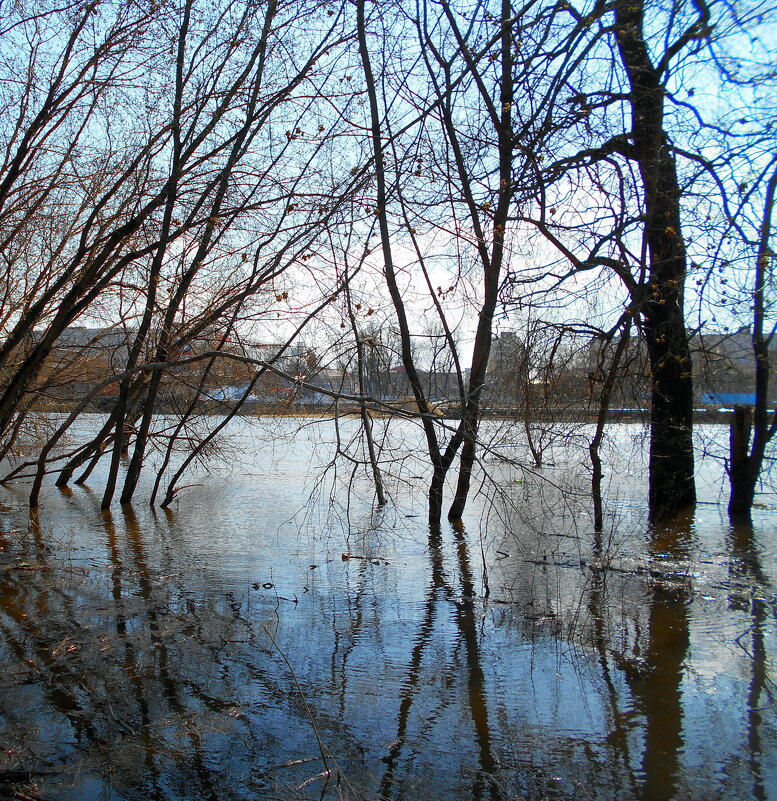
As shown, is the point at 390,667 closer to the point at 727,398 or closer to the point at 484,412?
the point at 484,412

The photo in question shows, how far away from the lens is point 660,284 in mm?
8680

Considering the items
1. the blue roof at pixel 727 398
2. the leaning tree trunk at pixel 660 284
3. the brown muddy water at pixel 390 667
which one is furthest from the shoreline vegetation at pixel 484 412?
the brown muddy water at pixel 390 667

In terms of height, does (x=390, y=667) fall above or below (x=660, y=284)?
below

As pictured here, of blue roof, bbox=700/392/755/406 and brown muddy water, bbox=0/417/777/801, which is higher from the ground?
blue roof, bbox=700/392/755/406

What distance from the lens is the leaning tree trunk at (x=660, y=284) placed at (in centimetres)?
825

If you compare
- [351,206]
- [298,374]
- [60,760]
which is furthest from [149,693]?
[351,206]

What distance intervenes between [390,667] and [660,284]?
566 centimetres

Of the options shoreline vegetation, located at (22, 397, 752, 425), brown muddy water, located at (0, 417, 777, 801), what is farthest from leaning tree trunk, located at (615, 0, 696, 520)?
brown muddy water, located at (0, 417, 777, 801)

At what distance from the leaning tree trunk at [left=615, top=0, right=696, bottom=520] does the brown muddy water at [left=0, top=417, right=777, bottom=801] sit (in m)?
1.54

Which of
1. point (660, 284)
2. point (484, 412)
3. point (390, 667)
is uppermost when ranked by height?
point (660, 284)

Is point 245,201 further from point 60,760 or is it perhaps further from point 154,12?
point 60,760

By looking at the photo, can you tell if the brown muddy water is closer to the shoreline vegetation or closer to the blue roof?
the shoreline vegetation

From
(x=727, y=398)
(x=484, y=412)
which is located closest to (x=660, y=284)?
(x=484, y=412)

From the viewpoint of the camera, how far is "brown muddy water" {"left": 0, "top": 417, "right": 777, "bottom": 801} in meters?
3.59
